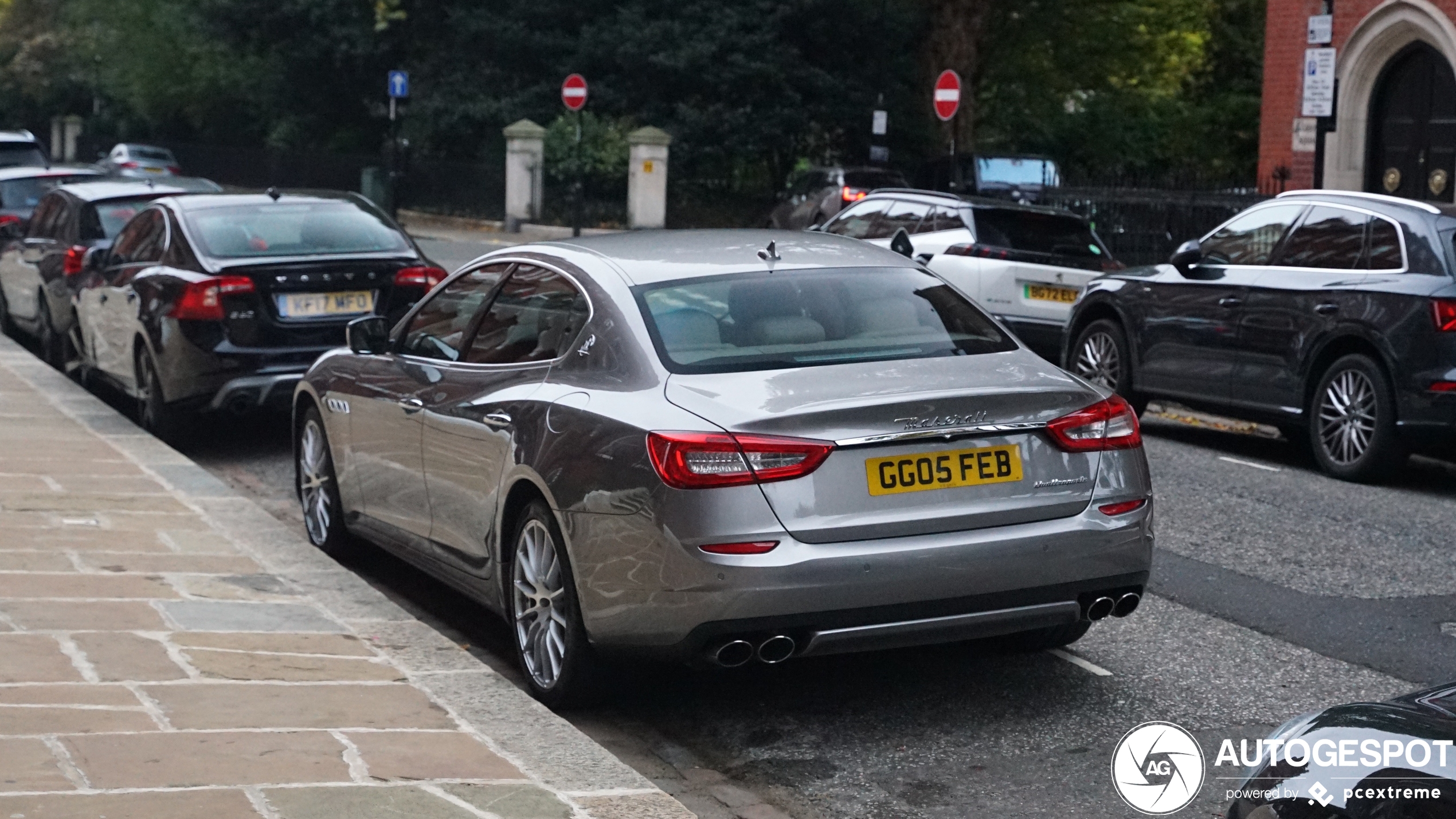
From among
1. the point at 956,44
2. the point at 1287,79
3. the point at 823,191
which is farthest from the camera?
the point at 956,44

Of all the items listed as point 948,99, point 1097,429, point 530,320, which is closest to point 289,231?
point 530,320

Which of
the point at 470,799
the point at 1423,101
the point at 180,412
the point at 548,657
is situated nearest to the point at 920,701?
the point at 548,657

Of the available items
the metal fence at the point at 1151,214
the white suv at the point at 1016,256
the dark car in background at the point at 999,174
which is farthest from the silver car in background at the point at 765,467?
the dark car in background at the point at 999,174

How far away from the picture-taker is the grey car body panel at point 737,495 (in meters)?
5.20

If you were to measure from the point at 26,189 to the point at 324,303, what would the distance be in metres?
10.5

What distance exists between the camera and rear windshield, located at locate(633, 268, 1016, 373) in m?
5.75

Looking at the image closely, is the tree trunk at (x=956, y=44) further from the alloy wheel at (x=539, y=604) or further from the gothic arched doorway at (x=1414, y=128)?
the alloy wheel at (x=539, y=604)

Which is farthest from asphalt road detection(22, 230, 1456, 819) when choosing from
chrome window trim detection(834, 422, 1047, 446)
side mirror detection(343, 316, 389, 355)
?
side mirror detection(343, 316, 389, 355)

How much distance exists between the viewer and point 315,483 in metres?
8.27

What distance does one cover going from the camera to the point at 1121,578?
18.6 feet

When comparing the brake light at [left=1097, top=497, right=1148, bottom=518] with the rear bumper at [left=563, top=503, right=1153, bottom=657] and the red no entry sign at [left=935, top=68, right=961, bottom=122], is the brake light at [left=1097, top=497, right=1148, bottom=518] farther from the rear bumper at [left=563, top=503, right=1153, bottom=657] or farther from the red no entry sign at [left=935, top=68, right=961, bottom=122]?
the red no entry sign at [left=935, top=68, right=961, bottom=122]

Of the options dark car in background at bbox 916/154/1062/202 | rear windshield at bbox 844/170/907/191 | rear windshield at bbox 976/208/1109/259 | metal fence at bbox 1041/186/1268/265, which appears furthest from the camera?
rear windshield at bbox 844/170/907/191

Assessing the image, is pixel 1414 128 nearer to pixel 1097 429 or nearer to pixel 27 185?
pixel 27 185

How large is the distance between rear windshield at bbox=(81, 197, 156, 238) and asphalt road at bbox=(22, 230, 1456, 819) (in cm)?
742
